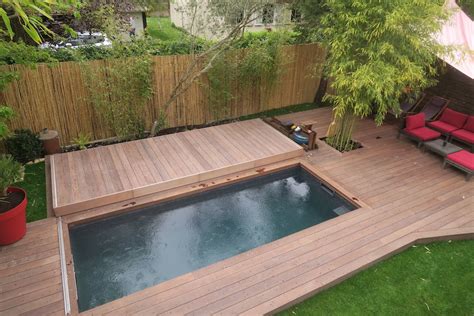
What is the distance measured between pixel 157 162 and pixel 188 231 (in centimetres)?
162

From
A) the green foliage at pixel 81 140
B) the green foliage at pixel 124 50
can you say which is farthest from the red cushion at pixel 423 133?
the green foliage at pixel 81 140

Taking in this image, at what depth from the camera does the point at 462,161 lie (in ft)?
21.1

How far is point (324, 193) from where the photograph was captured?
6.16 meters

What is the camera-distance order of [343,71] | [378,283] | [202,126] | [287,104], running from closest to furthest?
[378,283], [343,71], [202,126], [287,104]

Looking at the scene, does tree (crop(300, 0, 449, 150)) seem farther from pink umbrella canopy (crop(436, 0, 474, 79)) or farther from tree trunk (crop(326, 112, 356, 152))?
tree trunk (crop(326, 112, 356, 152))

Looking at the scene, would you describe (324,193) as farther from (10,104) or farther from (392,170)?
(10,104)

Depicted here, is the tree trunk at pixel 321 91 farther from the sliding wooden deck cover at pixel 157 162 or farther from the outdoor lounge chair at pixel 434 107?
the sliding wooden deck cover at pixel 157 162

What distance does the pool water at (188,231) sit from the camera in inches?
173

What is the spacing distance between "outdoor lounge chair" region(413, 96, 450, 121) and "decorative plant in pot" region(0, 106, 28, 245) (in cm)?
862

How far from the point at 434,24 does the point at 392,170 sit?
2758mm

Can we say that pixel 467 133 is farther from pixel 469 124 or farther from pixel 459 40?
pixel 459 40

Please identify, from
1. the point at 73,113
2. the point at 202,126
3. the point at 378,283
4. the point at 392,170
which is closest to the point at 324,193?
the point at 392,170

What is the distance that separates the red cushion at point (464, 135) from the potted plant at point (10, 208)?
8385 mm

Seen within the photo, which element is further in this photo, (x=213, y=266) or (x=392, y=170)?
(x=392, y=170)
